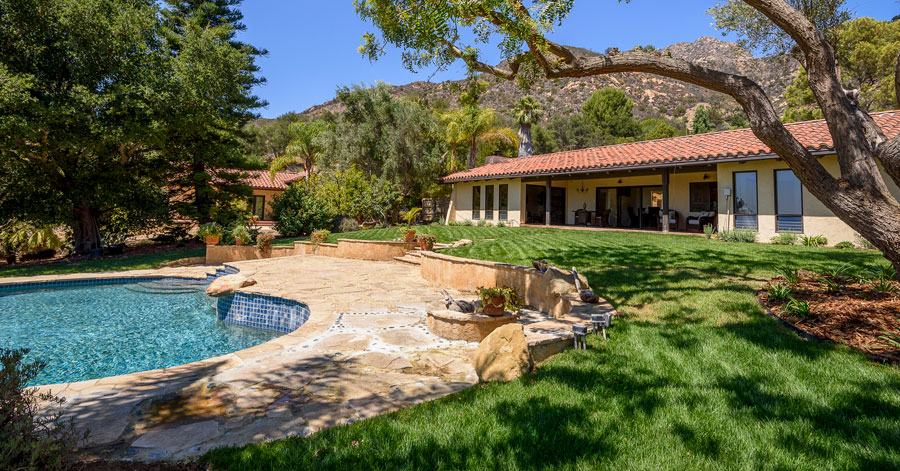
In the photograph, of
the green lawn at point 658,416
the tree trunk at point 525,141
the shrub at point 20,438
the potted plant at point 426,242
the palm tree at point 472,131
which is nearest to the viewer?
the shrub at point 20,438

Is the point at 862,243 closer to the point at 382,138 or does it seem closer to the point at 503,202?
the point at 503,202

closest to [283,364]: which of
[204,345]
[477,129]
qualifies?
[204,345]

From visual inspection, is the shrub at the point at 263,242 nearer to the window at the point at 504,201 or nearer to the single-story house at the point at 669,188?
the single-story house at the point at 669,188

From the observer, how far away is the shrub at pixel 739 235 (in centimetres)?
1264

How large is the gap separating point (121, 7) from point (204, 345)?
13120mm

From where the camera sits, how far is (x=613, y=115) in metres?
44.5

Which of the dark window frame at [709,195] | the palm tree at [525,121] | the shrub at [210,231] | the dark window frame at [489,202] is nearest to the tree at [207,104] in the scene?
the shrub at [210,231]

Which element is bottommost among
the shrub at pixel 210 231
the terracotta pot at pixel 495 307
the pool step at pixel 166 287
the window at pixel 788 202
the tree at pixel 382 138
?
the pool step at pixel 166 287

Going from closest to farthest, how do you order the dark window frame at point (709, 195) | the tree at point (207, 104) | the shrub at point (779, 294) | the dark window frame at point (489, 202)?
the shrub at point (779, 294) → the tree at point (207, 104) → the dark window frame at point (709, 195) → the dark window frame at point (489, 202)

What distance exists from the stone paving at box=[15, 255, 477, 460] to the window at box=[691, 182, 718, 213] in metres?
16.4

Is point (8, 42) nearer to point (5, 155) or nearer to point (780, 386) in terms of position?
point (5, 155)

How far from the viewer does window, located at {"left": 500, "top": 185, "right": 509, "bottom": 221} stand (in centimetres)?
2127

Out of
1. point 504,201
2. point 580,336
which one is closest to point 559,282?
point 580,336

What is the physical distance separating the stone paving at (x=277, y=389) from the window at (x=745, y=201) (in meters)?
13.5
